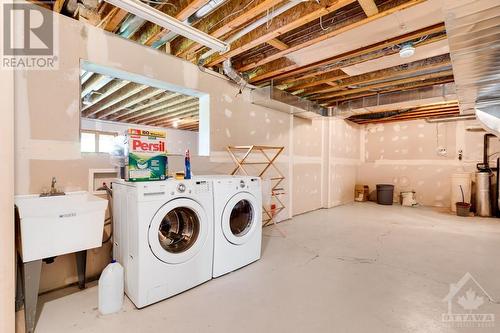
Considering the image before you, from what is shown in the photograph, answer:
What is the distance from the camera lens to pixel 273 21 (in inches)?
90.7

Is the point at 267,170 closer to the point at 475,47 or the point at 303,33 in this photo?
the point at 303,33

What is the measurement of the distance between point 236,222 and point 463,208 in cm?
521

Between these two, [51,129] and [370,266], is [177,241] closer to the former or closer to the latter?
[51,129]

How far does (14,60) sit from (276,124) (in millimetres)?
3454

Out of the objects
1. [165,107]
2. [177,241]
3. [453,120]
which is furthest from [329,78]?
[453,120]

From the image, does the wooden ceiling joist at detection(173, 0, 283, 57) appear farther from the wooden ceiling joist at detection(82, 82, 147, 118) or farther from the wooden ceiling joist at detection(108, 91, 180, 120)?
the wooden ceiling joist at detection(108, 91, 180, 120)

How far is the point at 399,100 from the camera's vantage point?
14.2ft

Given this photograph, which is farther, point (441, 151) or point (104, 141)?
point (441, 151)

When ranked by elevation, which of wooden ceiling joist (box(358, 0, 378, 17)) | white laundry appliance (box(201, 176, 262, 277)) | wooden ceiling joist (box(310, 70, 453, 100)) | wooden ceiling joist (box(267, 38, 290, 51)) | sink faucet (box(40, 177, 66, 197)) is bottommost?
white laundry appliance (box(201, 176, 262, 277))

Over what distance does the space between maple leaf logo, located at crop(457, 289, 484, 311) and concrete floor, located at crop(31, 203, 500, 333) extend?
35mm

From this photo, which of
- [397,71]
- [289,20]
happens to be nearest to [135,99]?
[289,20]

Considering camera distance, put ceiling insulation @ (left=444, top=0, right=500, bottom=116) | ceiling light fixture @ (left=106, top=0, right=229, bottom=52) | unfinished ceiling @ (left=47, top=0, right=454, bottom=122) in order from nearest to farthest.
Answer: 1. ceiling insulation @ (left=444, top=0, right=500, bottom=116)
2. ceiling light fixture @ (left=106, top=0, right=229, bottom=52)
3. unfinished ceiling @ (left=47, top=0, right=454, bottom=122)

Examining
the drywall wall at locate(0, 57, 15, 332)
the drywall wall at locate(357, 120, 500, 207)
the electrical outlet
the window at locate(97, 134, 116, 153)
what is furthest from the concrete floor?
the window at locate(97, 134, 116, 153)

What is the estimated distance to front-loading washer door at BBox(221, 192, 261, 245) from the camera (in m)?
2.37
